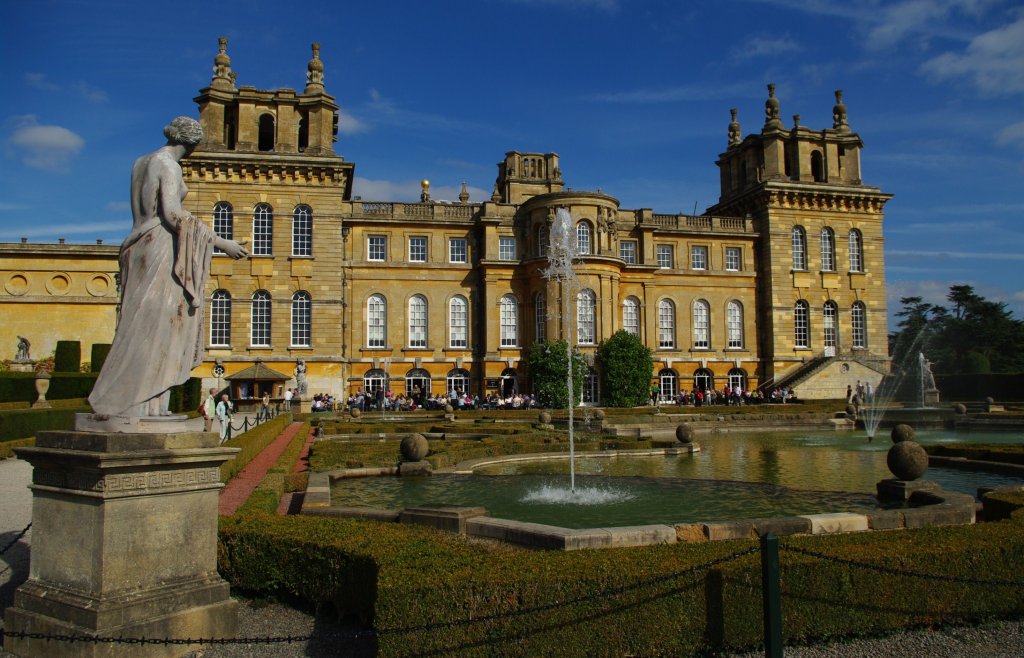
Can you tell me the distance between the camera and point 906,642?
5684mm

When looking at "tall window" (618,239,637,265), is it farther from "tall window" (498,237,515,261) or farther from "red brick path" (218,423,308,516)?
"red brick path" (218,423,308,516)

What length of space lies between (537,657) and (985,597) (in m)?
3.84

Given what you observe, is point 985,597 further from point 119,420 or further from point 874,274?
point 874,274

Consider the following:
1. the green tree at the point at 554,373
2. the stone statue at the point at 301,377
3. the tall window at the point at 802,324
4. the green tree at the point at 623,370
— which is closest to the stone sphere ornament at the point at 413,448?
the stone statue at the point at 301,377

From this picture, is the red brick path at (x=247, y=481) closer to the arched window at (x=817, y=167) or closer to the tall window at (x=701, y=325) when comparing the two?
the tall window at (x=701, y=325)

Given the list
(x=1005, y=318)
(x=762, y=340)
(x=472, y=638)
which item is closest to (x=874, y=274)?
(x=762, y=340)

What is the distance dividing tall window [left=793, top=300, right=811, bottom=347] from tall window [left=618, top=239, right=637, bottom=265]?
1001cm

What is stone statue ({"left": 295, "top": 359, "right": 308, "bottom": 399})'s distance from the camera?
112 ft

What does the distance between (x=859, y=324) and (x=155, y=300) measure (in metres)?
44.8

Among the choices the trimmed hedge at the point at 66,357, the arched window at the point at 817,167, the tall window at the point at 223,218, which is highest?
the arched window at the point at 817,167

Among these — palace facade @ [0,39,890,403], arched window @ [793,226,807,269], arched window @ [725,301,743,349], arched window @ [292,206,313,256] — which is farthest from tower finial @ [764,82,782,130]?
arched window @ [292,206,313,256]

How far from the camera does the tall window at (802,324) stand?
140 feet

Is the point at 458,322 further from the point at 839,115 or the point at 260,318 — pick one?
the point at 839,115

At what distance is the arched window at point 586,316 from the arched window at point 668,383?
5.93m
